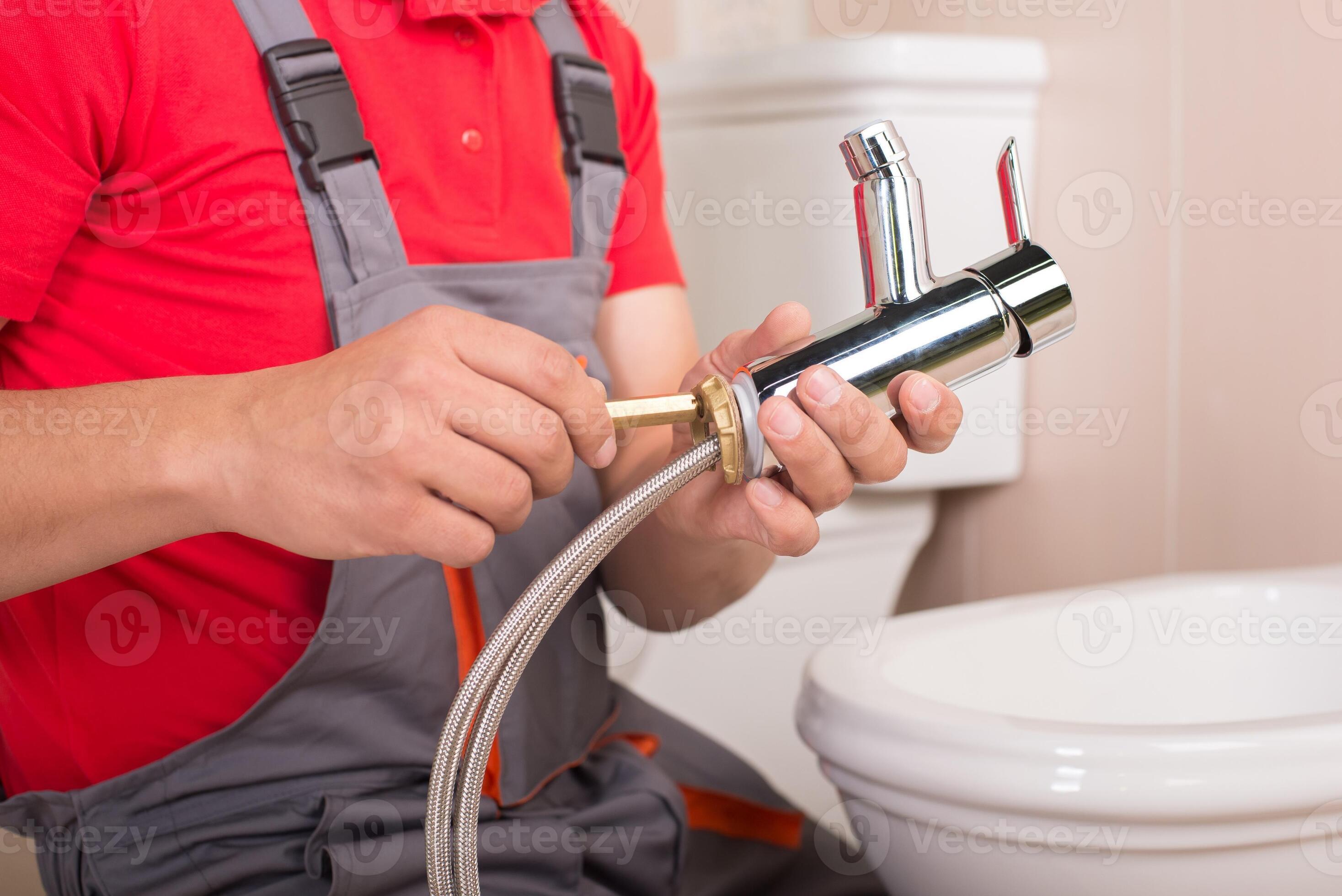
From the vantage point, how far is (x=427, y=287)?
1.63 feet

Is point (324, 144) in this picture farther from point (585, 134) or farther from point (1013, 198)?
point (1013, 198)

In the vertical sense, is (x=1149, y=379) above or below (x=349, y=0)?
below

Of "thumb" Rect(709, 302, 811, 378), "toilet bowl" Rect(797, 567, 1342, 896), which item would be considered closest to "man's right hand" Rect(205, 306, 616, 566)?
"thumb" Rect(709, 302, 811, 378)

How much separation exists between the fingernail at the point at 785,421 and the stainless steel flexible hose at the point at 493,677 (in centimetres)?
2

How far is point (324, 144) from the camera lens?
47 cm

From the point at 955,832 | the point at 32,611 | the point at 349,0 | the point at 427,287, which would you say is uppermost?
the point at 349,0

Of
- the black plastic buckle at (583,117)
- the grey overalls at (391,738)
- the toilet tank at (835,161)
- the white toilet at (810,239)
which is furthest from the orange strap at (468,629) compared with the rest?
the toilet tank at (835,161)

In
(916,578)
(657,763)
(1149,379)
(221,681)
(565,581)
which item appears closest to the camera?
(565,581)

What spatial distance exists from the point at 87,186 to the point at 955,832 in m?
0.42

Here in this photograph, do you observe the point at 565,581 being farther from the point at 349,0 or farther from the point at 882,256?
the point at 349,0

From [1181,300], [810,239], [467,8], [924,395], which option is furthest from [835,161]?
[924,395]

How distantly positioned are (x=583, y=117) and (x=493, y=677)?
0.33 m

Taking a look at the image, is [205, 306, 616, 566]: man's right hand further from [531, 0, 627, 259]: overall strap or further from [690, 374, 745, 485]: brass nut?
[531, 0, 627, 259]: overall strap

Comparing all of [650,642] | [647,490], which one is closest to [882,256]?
[647,490]
